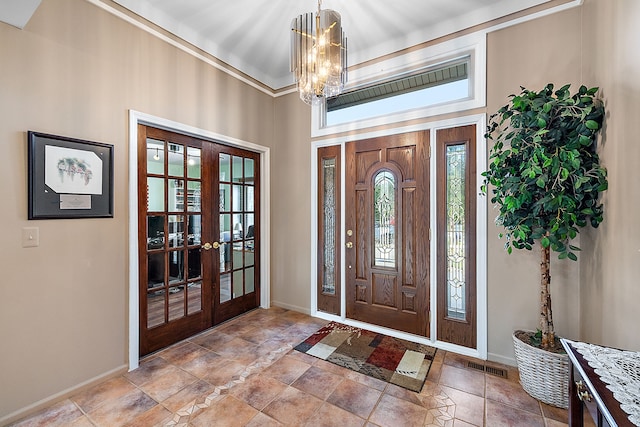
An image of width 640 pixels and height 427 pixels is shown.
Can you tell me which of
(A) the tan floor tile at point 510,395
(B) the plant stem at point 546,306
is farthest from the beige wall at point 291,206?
(B) the plant stem at point 546,306

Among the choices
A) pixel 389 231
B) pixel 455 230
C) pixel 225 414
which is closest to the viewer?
pixel 225 414

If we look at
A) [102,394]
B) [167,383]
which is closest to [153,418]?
[167,383]

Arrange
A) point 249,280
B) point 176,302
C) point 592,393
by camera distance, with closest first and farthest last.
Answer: point 592,393, point 176,302, point 249,280

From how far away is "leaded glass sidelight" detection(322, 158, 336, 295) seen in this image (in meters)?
3.43

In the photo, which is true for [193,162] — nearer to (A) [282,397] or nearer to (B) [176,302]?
(B) [176,302]

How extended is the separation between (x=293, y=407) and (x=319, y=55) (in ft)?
8.13

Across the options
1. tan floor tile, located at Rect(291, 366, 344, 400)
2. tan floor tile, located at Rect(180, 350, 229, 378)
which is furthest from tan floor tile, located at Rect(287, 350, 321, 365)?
tan floor tile, located at Rect(180, 350, 229, 378)

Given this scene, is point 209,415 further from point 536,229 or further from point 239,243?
point 536,229

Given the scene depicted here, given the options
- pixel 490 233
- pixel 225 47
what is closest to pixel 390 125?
pixel 490 233

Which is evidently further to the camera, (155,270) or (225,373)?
(155,270)

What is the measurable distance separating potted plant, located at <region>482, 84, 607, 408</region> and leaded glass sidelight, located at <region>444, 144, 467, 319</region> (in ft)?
1.75

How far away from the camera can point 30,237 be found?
1.86 m

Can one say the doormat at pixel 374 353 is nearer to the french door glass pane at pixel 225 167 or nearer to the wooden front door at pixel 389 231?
the wooden front door at pixel 389 231

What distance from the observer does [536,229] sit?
77.6 inches
